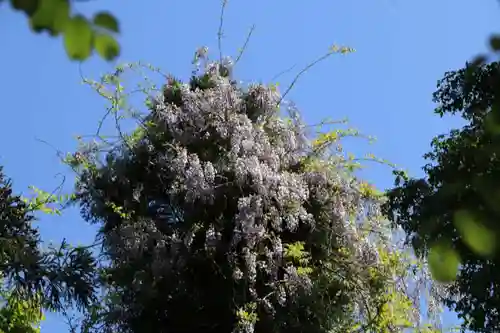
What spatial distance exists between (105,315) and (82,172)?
3.63 ft

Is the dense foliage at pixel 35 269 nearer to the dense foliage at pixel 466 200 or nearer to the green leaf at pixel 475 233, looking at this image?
the dense foliage at pixel 466 200

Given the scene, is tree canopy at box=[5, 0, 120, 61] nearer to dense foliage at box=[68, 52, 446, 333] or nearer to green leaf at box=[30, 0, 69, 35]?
green leaf at box=[30, 0, 69, 35]

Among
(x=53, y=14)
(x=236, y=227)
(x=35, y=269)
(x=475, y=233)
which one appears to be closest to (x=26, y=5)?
(x=53, y=14)

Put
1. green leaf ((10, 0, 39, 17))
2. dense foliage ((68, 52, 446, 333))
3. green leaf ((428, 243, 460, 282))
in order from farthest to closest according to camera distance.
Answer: dense foliage ((68, 52, 446, 333)) → green leaf ((428, 243, 460, 282)) → green leaf ((10, 0, 39, 17))

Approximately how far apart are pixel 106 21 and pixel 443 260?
44 cm

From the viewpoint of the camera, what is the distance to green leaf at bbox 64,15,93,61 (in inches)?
29.7

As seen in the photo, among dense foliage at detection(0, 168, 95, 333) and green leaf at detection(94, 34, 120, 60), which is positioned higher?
dense foliage at detection(0, 168, 95, 333)

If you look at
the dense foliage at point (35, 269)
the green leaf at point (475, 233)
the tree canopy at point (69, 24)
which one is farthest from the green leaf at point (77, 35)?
the dense foliage at point (35, 269)

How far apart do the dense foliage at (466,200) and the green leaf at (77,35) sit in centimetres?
42

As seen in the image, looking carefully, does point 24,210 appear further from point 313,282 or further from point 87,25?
point 87,25

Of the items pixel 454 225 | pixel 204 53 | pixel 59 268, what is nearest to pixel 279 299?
pixel 59 268

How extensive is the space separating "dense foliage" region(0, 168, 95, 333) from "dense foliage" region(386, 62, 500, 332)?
2.21m

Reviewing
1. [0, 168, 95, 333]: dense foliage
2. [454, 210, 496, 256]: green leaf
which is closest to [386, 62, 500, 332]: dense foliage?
[454, 210, 496, 256]: green leaf

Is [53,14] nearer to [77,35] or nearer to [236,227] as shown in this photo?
[77,35]
